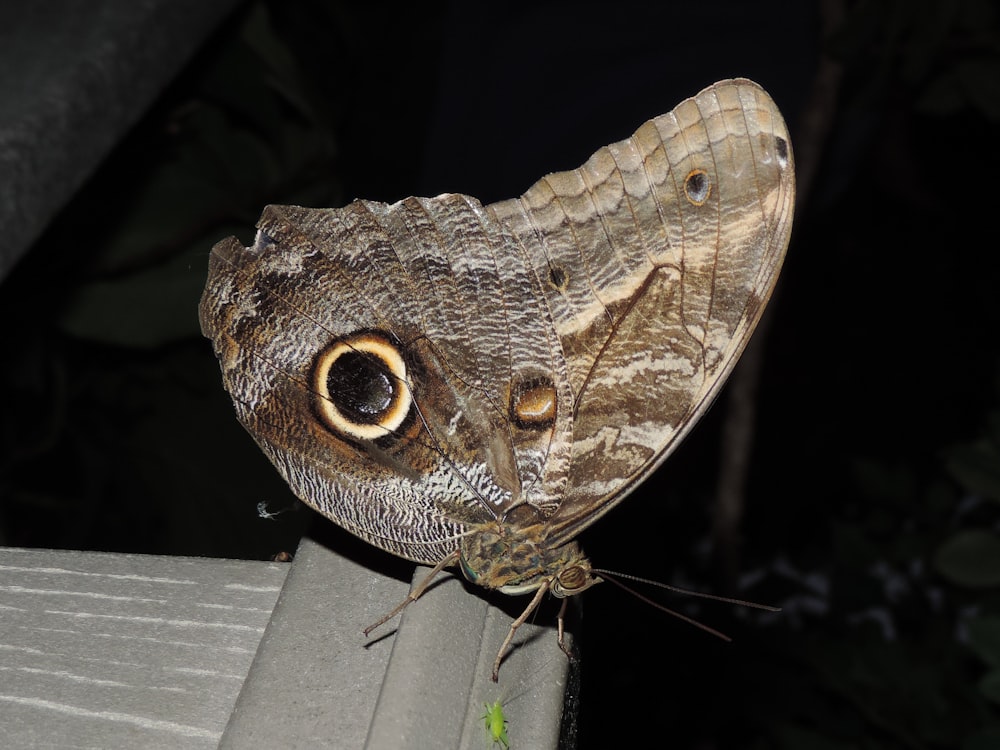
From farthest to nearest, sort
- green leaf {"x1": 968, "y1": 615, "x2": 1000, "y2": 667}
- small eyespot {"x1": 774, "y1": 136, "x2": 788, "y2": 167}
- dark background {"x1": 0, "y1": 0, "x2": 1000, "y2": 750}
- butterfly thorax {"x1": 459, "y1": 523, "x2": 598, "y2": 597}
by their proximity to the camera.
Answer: dark background {"x1": 0, "y1": 0, "x2": 1000, "y2": 750}
green leaf {"x1": 968, "y1": 615, "x2": 1000, "y2": 667}
small eyespot {"x1": 774, "y1": 136, "x2": 788, "y2": 167}
butterfly thorax {"x1": 459, "y1": 523, "x2": 598, "y2": 597}

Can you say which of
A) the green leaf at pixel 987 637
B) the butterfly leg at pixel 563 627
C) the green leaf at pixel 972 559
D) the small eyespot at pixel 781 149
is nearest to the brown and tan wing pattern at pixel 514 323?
the small eyespot at pixel 781 149

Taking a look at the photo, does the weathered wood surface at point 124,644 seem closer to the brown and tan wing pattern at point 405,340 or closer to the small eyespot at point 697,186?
the brown and tan wing pattern at point 405,340

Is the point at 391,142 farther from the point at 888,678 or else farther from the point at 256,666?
→ the point at 256,666

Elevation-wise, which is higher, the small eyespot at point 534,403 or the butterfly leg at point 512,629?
the small eyespot at point 534,403

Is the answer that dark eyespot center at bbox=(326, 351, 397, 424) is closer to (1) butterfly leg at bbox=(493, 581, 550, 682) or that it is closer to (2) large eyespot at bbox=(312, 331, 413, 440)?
(2) large eyespot at bbox=(312, 331, 413, 440)

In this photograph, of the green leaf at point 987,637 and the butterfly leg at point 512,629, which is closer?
the butterfly leg at point 512,629

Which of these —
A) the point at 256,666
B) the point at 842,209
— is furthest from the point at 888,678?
the point at 842,209

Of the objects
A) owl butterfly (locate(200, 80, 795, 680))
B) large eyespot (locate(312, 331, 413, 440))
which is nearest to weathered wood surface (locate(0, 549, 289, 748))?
owl butterfly (locate(200, 80, 795, 680))
